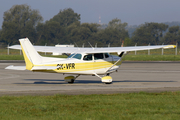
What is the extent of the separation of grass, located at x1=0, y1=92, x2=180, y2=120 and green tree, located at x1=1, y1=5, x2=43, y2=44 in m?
71.4

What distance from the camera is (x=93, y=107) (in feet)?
28.5

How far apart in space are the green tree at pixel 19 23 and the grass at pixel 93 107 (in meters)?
71.4

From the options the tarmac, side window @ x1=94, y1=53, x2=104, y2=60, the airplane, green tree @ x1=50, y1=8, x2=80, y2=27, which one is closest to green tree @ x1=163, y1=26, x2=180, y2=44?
green tree @ x1=50, y1=8, x2=80, y2=27

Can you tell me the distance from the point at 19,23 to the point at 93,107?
81790 millimetres

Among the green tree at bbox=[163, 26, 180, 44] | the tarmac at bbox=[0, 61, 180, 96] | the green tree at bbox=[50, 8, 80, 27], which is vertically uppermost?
the green tree at bbox=[50, 8, 80, 27]

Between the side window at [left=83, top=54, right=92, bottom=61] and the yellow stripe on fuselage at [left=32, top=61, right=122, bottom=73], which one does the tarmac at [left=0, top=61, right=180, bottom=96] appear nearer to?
the yellow stripe on fuselage at [left=32, top=61, right=122, bottom=73]

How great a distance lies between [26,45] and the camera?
13.7 m

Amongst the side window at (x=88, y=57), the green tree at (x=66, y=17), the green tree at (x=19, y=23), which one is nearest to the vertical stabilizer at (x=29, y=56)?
the side window at (x=88, y=57)

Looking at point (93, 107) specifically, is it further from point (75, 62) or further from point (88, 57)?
point (88, 57)

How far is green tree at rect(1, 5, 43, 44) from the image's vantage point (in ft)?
263

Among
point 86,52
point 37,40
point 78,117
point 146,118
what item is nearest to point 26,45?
point 86,52

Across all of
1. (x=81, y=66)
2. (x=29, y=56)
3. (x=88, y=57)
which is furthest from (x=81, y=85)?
(x=29, y=56)

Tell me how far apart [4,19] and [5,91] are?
266 feet

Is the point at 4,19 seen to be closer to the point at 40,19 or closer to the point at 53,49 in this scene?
the point at 40,19
